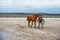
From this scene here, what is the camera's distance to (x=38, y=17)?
939 mm

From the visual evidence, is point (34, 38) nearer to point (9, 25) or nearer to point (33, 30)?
point (33, 30)

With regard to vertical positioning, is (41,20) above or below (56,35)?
above

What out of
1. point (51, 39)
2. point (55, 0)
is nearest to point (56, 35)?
point (51, 39)

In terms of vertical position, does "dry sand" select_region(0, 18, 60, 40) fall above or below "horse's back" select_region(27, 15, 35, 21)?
below

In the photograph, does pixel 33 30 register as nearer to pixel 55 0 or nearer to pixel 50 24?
pixel 50 24

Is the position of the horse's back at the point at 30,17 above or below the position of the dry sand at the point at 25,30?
above

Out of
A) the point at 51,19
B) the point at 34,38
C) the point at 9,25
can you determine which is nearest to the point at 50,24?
the point at 51,19

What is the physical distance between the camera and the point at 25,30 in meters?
0.90

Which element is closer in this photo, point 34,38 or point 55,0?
point 34,38

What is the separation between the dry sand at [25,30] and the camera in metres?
0.85

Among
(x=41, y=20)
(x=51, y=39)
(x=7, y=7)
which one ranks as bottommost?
(x=51, y=39)

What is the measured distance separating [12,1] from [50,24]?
36cm

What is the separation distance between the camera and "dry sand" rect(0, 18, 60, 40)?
0.85m

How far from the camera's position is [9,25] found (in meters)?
0.91
